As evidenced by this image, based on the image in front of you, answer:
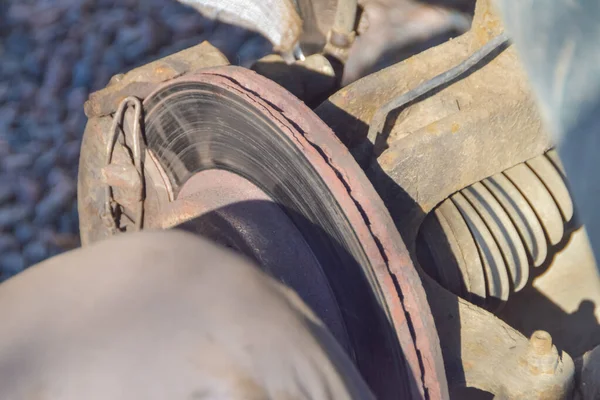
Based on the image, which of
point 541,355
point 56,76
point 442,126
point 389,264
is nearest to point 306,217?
point 389,264

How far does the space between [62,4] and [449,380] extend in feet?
6.23

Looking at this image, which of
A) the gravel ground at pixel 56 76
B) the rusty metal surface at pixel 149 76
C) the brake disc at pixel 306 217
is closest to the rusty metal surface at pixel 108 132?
the rusty metal surface at pixel 149 76

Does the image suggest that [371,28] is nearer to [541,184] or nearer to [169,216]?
[541,184]

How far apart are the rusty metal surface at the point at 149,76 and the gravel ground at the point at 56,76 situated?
0.76m

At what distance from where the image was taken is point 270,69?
137 cm

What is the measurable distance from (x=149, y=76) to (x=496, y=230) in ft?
2.16

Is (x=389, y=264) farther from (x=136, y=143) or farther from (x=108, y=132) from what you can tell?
(x=108, y=132)

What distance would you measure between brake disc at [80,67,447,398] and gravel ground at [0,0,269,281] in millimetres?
1045

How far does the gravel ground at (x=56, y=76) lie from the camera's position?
79.7 inches

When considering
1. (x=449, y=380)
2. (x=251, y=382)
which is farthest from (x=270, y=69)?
(x=251, y=382)

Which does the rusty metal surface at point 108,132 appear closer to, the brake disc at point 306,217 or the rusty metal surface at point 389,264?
the brake disc at point 306,217

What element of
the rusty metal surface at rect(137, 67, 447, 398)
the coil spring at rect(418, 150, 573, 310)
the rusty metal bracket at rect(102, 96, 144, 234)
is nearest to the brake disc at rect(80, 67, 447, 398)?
the rusty metal surface at rect(137, 67, 447, 398)

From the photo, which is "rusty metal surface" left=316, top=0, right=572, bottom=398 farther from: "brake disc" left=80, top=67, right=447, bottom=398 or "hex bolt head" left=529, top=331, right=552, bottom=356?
"brake disc" left=80, top=67, right=447, bottom=398

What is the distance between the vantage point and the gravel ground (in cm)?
202
